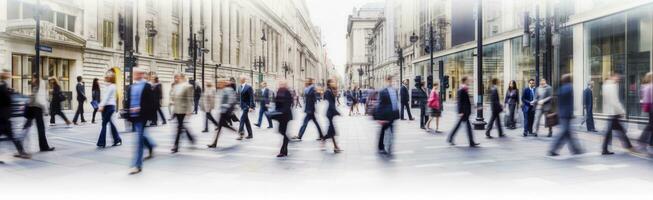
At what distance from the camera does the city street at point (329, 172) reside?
5.48 m

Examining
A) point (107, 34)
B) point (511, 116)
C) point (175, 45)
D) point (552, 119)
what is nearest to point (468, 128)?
point (552, 119)

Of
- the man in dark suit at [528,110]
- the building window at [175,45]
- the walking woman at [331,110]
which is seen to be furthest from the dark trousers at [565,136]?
the building window at [175,45]

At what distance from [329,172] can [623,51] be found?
16.1 meters

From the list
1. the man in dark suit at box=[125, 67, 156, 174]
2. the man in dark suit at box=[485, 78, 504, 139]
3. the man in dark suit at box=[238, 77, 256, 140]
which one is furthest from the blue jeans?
the man in dark suit at box=[485, 78, 504, 139]

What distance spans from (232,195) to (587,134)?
33.8 feet

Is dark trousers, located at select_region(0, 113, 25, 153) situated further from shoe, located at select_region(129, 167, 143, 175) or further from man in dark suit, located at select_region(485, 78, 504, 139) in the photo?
man in dark suit, located at select_region(485, 78, 504, 139)

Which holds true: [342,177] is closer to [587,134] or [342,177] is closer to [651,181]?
[651,181]

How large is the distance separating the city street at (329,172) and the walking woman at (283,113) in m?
0.31

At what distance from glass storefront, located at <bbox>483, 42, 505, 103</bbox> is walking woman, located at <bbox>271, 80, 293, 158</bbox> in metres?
22.6

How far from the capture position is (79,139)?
11.2 m

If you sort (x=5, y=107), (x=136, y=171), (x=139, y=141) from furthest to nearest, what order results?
(x=5, y=107)
(x=139, y=141)
(x=136, y=171)

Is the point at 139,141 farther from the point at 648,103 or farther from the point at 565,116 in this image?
the point at 648,103

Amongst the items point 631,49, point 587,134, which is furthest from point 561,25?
point 587,134

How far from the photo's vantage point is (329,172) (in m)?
6.89
